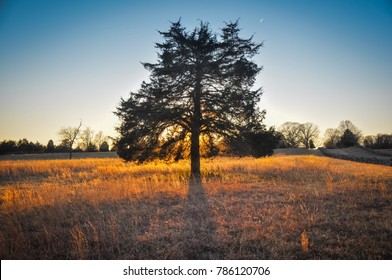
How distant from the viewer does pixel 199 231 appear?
14.6 feet

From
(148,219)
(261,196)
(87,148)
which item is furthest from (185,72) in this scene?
(87,148)

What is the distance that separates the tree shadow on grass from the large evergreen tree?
21.7ft

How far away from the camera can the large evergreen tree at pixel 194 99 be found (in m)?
12.5

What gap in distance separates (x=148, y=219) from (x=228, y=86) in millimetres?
9702

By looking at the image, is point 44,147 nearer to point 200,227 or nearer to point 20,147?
point 20,147

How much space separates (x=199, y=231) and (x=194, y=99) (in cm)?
970

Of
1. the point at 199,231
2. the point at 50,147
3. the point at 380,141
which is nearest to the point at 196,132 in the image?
the point at 199,231

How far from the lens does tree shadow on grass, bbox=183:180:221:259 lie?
362cm

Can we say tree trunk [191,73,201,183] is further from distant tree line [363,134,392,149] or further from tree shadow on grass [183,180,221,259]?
distant tree line [363,134,392,149]

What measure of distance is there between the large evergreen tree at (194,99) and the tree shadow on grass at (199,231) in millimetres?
6612

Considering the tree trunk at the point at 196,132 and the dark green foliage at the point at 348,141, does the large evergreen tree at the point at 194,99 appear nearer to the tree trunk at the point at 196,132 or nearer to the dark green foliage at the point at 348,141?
the tree trunk at the point at 196,132
